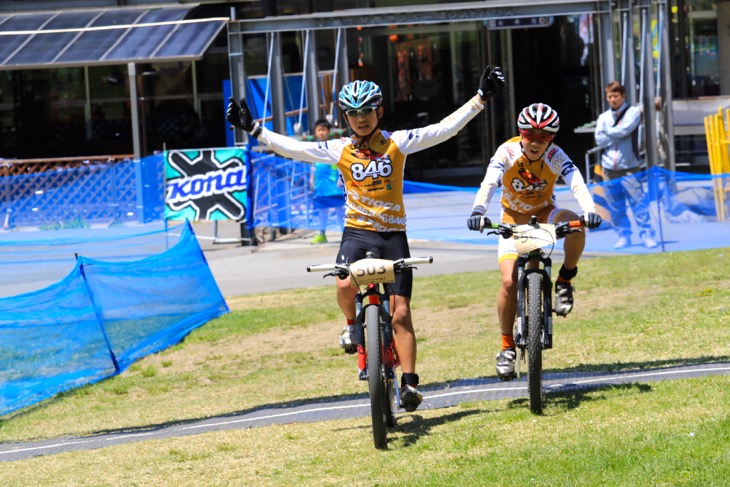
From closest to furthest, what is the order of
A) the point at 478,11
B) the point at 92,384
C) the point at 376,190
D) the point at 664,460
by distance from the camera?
the point at 664,460 → the point at 376,190 → the point at 92,384 → the point at 478,11

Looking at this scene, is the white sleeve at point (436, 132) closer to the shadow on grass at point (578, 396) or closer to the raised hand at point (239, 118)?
the raised hand at point (239, 118)

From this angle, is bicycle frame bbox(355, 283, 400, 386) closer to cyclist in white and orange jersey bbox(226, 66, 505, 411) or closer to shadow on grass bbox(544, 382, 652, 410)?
cyclist in white and orange jersey bbox(226, 66, 505, 411)

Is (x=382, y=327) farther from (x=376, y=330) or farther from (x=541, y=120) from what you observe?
(x=541, y=120)

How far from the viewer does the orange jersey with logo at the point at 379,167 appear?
7922mm

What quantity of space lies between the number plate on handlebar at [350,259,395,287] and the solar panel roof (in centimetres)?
1606

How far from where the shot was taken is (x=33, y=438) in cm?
910

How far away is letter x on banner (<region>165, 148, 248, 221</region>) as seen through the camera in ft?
61.7

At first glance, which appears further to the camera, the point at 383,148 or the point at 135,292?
the point at 135,292

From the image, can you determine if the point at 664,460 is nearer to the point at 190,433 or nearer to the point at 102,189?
the point at 190,433

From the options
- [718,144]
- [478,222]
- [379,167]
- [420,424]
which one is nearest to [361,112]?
[379,167]

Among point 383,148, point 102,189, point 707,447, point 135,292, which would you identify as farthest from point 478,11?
point 707,447

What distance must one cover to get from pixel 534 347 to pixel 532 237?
2.26ft

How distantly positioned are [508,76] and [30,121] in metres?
10.6

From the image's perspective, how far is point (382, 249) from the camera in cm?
790
